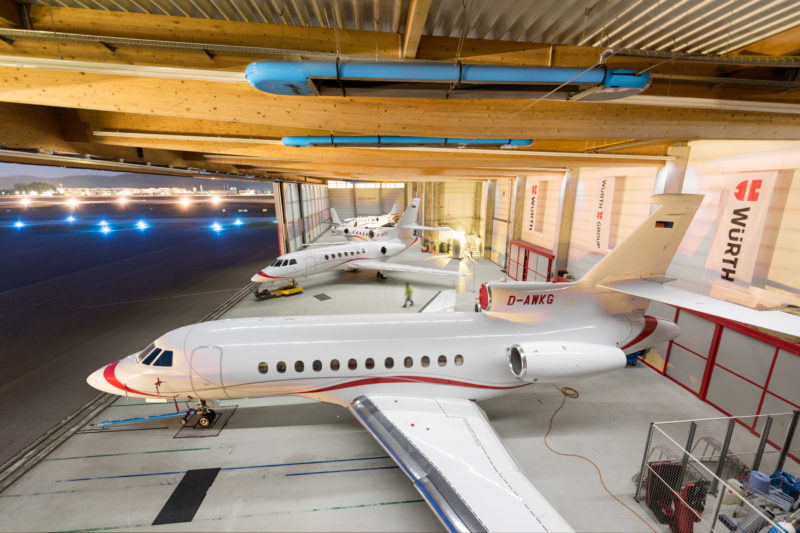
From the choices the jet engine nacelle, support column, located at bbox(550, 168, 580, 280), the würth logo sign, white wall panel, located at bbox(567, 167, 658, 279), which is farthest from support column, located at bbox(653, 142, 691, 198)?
the jet engine nacelle

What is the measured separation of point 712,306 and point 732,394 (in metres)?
6.09

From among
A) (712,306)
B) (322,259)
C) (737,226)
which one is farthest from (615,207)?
(322,259)

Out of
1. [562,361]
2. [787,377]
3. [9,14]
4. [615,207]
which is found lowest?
[787,377]

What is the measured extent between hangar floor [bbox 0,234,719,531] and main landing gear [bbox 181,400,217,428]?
201 millimetres

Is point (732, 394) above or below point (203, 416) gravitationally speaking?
above

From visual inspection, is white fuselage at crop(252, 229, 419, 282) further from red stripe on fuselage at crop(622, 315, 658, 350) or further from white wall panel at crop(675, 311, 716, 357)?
white wall panel at crop(675, 311, 716, 357)

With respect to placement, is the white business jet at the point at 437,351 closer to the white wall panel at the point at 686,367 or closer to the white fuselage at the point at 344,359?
the white fuselage at the point at 344,359

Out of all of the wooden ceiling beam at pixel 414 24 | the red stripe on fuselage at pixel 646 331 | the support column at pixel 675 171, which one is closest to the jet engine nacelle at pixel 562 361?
the red stripe on fuselage at pixel 646 331

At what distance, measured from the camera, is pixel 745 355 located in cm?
872

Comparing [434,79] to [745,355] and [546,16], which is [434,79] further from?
[745,355]

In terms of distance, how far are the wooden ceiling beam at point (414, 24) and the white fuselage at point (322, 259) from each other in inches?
638

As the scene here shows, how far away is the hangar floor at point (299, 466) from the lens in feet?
20.5

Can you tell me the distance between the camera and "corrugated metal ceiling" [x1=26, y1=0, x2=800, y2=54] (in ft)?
13.3

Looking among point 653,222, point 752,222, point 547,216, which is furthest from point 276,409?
point 547,216
